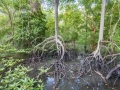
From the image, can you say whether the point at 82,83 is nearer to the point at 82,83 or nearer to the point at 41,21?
the point at 82,83

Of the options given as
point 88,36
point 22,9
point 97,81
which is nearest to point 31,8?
point 22,9

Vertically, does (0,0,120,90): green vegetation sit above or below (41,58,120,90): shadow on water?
above

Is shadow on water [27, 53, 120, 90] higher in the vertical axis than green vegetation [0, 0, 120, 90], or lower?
lower

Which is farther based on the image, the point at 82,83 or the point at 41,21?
the point at 41,21

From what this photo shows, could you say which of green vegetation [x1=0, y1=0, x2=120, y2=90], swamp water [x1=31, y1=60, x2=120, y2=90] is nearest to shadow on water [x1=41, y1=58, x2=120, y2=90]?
swamp water [x1=31, y1=60, x2=120, y2=90]

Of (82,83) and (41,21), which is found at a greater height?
(41,21)

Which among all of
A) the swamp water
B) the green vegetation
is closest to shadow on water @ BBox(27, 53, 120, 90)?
the swamp water

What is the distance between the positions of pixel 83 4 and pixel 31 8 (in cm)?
296

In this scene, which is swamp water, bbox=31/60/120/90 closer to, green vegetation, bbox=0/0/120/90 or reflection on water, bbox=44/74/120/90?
reflection on water, bbox=44/74/120/90

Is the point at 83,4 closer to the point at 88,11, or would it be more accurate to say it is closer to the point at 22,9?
the point at 88,11

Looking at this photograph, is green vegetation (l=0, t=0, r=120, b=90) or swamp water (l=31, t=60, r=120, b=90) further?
Result: green vegetation (l=0, t=0, r=120, b=90)

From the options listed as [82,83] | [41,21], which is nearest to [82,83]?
[82,83]

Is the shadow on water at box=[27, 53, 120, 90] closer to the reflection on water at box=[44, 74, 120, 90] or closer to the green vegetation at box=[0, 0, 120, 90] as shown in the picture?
the reflection on water at box=[44, 74, 120, 90]

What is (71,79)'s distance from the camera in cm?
459
